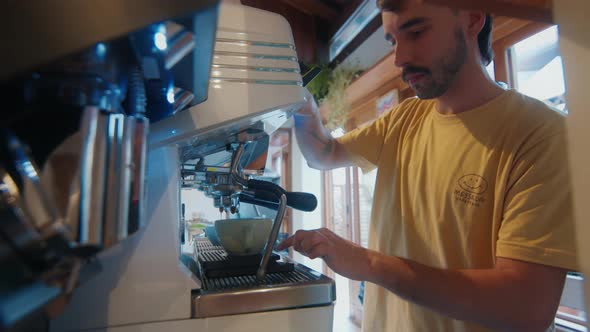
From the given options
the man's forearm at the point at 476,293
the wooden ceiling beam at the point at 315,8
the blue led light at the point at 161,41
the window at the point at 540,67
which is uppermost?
the wooden ceiling beam at the point at 315,8

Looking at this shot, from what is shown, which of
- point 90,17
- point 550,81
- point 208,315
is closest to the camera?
point 90,17

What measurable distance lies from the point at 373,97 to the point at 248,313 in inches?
85.6

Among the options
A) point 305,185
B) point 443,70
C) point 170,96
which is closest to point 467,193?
point 443,70

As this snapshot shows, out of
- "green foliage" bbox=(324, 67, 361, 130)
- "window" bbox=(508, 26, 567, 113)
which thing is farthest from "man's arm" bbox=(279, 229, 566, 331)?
"green foliage" bbox=(324, 67, 361, 130)

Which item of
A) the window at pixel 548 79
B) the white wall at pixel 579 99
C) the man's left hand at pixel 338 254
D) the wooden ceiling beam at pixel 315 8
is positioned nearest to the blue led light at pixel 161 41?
the white wall at pixel 579 99

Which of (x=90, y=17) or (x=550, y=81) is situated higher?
(x=550, y=81)

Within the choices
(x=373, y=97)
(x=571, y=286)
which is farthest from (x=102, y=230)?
(x=373, y=97)

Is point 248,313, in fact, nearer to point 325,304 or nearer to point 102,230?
point 325,304

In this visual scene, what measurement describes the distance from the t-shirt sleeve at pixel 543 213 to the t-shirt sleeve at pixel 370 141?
377 mm

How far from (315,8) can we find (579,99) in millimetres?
1898

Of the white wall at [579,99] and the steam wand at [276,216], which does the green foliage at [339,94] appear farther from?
the white wall at [579,99]

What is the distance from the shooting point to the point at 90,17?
0.19m

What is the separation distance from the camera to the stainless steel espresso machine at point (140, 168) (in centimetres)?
18

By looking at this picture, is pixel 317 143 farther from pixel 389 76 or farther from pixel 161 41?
pixel 389 76
